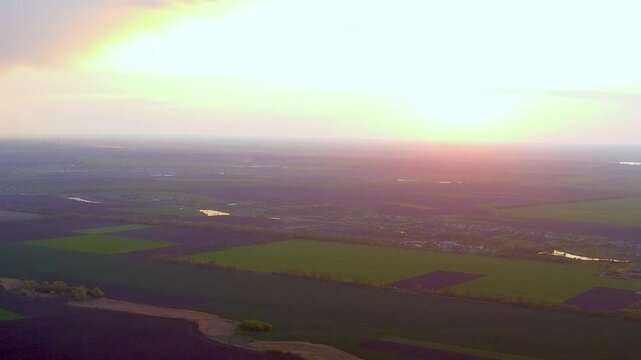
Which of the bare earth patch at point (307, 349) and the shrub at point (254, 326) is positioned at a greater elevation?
the shrub at point (254, 326)

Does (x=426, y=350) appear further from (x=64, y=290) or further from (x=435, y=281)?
(x=64, y=290)

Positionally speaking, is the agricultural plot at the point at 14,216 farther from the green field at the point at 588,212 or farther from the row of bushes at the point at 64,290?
the green field at the point at 588,212

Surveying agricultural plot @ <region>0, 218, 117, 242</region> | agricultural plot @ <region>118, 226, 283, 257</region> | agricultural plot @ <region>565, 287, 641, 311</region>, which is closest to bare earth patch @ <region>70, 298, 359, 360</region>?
agricultural plot @ <region>118, 226, 283, 257</region>

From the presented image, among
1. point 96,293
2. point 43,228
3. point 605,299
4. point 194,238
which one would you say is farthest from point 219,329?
point 43,228

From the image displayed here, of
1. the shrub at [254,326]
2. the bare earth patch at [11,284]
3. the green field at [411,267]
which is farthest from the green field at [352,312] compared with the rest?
the green field at [411,267]

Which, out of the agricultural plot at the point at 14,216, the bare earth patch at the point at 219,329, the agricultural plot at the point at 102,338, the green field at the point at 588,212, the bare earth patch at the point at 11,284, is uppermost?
the green field at the point at 588,212

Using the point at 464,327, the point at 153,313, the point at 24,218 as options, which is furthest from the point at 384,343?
the point at 24,218

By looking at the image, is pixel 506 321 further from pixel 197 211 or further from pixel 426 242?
pixel 197 211
